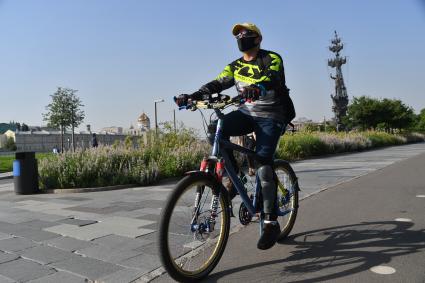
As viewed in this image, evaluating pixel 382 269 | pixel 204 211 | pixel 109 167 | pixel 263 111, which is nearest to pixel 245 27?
pixel 263 111

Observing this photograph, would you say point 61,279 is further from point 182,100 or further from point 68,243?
point 182,100

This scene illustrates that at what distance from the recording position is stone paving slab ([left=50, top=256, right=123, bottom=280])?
3.53 metres

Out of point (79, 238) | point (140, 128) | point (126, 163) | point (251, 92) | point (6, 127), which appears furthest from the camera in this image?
point (6, 127)

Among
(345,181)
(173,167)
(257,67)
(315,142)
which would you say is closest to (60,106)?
(315,142)

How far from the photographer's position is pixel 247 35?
384 centimetres

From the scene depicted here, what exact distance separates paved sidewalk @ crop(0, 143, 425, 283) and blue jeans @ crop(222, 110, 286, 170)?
4.28 feet

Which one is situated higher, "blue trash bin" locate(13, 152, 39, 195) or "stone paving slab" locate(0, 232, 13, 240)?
"blue trash bin" locate(13, 152, 39, 195)

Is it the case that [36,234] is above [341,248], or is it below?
above

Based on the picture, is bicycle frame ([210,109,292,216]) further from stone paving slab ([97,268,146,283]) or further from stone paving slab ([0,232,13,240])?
stone paving slab ([0,232,13,240])

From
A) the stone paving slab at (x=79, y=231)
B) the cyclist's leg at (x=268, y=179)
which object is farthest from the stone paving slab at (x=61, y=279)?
the cyclist's leg at (x=268, y=179)

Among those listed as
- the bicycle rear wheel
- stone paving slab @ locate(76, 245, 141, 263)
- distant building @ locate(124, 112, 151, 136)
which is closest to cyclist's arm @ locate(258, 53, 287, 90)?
the bicycle rear wheel

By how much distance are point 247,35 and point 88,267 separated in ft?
7.93

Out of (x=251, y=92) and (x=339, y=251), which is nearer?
(x=251, y=92)

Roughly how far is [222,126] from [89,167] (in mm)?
6623
